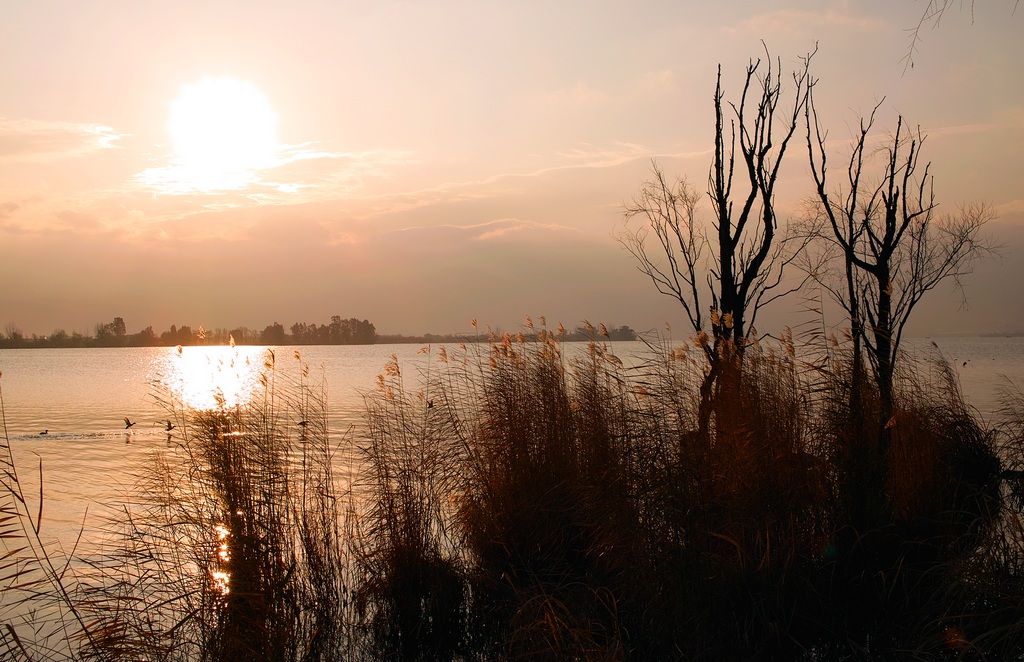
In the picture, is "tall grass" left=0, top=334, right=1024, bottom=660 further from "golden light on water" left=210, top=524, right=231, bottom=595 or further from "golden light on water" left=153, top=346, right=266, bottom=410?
"golden light on water" left=153, top=346, right=266, bottom=410

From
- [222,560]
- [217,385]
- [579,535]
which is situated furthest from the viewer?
[217,385]

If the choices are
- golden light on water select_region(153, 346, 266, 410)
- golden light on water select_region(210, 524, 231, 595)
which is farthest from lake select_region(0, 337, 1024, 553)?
golden light on water select_region(210, 524, 231, 595)

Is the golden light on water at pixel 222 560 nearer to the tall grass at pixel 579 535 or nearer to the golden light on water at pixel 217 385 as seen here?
the tall grass at pixel 579 535

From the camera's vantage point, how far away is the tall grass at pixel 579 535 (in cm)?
517

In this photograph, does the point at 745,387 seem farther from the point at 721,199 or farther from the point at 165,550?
the point at 165,550

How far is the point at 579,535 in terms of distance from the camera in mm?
6496

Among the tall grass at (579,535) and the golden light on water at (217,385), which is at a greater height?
the golden light on water at (217,385)

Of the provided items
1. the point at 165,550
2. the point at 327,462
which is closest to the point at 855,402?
the point at 327,462

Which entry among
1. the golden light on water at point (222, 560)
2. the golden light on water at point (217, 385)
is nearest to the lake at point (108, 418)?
the golden light on water at point (217, 385)

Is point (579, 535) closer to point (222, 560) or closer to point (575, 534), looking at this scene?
point (575, 534)

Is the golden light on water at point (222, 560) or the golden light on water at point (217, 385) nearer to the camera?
the golden light on water at point (222, 560)

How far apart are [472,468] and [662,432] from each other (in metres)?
2.09

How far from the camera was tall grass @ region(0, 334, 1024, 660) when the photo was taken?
5.17m

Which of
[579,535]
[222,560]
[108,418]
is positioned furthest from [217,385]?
[108,418]
